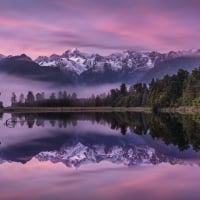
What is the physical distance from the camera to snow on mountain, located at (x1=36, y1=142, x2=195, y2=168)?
3075 centimetres

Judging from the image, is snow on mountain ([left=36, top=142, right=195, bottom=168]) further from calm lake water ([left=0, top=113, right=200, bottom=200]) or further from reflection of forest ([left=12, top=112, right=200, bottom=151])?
reflection of forest ([left=12, top=112, right=200, bottom=151])

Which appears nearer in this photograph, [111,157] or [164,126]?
[111,157]

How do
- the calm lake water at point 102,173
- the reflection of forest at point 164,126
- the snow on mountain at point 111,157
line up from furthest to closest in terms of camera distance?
the reflection of forest at point 164,126 → the snow on mountain at point 111,157 → the calm lake water at point 102,173

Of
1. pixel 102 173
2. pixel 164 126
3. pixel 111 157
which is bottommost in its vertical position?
pixel 164 126

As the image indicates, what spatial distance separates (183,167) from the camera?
2786 centimetres

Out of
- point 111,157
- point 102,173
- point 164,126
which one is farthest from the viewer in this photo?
point 164,126

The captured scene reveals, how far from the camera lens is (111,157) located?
3406 cm

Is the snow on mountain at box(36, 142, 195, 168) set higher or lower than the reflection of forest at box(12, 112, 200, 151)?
higher

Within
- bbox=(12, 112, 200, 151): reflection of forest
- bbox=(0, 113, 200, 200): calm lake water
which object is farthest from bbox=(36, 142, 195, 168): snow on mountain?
bbox=(12, 112, 200, 151): reflection of forest

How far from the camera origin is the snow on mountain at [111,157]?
3075cm

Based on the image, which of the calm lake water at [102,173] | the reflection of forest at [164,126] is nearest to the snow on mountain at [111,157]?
the calm lake water at [102,173]

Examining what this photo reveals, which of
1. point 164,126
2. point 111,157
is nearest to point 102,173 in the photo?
point 111,157

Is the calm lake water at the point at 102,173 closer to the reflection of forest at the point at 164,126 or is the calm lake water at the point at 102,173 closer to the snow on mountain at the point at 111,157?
the snow on mountain at the point at 111,157

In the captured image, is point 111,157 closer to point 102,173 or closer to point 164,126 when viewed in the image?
point 102,173
